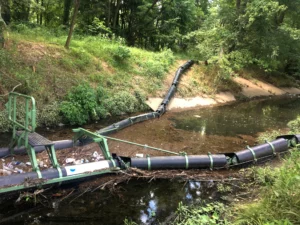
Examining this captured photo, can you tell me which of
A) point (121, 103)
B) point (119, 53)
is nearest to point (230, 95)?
point (119, 53)

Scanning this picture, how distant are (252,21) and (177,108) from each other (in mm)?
7228

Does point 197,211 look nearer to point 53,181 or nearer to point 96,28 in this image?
point 53,181

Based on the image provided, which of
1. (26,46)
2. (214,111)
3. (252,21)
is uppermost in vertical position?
(252,21)

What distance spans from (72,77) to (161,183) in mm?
5581

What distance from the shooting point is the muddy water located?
4.47 m

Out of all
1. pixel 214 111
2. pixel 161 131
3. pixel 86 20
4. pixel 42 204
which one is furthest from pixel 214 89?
pixel 42 204

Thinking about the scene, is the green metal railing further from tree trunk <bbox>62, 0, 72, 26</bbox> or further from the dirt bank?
tree trunk <bbox>62, 0, 72, 26</bbox>

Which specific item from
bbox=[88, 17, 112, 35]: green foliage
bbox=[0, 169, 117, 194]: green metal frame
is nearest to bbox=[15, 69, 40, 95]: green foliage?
bbox=[0, 169, 117, 194]: green metal frame

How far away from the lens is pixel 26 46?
9758mm

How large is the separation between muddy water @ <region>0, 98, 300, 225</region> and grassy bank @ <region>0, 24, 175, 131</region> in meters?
A: 0.76

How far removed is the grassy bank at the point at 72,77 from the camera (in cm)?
834

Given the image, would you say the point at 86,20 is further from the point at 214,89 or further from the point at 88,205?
the point at 88,205

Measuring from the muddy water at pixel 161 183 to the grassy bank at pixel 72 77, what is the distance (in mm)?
760

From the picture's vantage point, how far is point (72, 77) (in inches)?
383
